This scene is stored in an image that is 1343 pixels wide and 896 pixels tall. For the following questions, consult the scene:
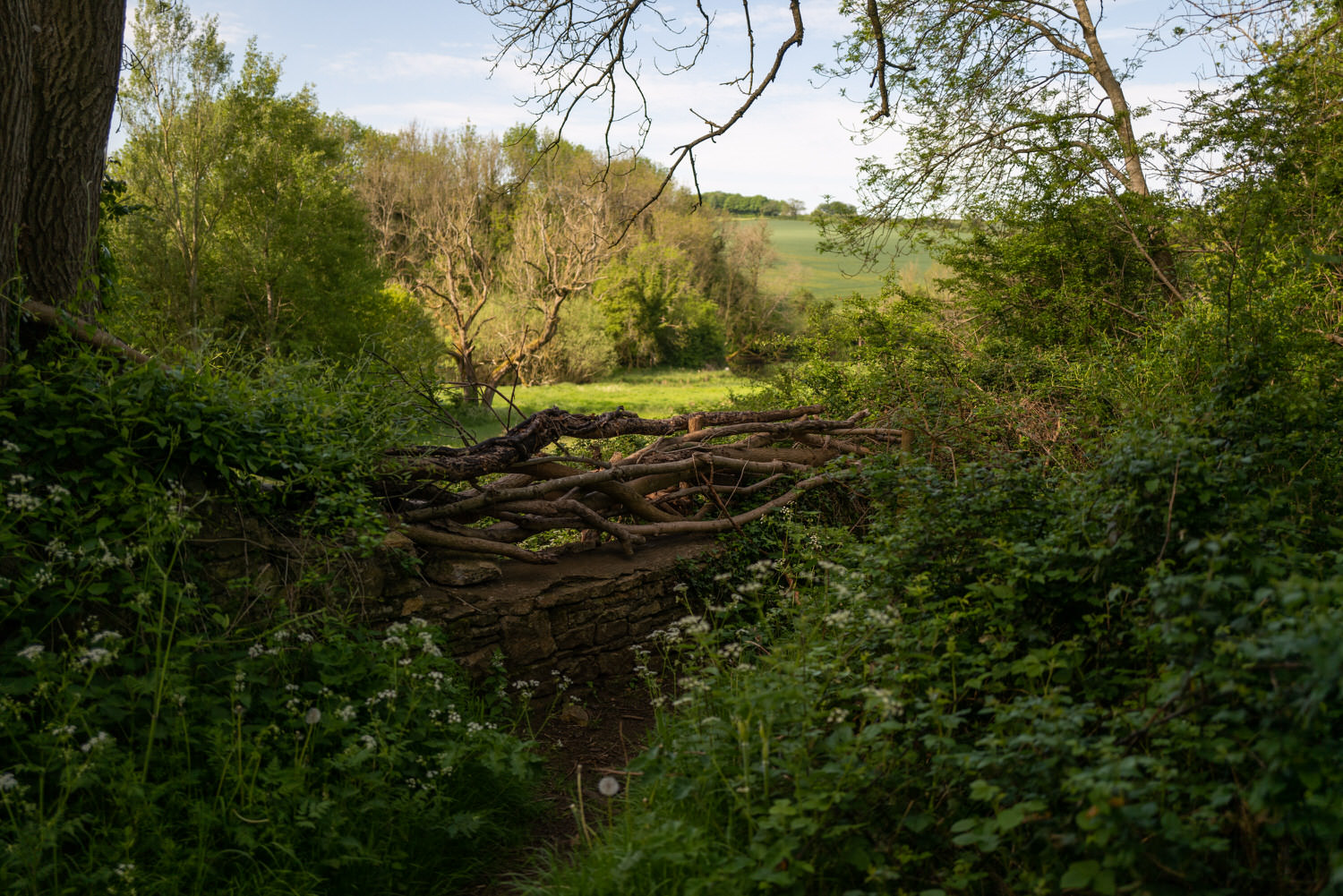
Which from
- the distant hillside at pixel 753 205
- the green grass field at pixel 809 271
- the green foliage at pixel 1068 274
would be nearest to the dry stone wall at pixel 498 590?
the green foliage at pixel 1068 274

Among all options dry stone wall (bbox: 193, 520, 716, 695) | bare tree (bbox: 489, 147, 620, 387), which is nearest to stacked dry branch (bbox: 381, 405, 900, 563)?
dry stone wall (bbox: 193, 520, 716, 695)

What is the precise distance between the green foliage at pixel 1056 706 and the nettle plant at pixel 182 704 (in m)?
0.75

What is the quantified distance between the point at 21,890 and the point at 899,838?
108 inches

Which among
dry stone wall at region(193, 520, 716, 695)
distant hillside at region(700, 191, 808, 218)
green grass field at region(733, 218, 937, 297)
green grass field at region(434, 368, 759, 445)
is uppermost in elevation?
distant hillside at region(700, 191, 808, 218)

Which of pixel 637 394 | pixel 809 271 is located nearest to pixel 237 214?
pixel 637 394

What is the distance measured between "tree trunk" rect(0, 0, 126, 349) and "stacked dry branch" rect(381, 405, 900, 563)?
6.02 ft

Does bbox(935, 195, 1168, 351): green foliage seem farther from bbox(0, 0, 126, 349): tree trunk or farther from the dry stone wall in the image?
bbox(0, 0, 126, 349): tree trunk

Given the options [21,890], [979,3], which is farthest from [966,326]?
[21,890]

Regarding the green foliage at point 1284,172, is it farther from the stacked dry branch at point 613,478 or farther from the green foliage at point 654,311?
the green foliage at point 654,311

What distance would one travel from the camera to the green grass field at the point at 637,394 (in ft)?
90.6

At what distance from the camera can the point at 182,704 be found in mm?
3072

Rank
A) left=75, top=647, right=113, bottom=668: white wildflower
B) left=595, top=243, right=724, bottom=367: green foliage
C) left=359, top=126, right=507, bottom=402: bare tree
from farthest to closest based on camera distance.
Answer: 1. left=595, top=243, right=724, bottom=367: green foliage
2. left=359, top=126, right=507, bottom=402: bare tree
3. left=75, top=647, right=113, bottom=668: white wildflower

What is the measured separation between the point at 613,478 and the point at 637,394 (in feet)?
90.5

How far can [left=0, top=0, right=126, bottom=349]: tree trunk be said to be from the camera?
3.99 metres
